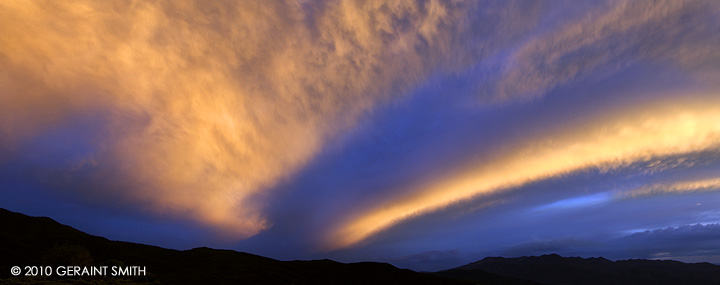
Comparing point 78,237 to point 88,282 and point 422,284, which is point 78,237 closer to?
point 88,282

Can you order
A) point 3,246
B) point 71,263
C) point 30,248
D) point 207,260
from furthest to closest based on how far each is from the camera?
point 207,260, point 30,248, point 3,246, point 71,263

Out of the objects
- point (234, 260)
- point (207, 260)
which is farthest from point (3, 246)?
point (234, 260)

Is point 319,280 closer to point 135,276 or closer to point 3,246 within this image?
point 135,276

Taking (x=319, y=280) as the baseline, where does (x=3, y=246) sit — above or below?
above

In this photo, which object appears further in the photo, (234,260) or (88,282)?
(234,260)

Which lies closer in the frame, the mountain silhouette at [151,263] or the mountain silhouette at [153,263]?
the mountain silhouette at [151,263]

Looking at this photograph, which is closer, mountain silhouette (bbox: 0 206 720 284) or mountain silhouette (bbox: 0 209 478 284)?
mountain silhouette (bbox: 0 206 720 284)

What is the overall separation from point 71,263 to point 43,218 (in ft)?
181

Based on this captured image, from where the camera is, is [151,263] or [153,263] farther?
[153,263]

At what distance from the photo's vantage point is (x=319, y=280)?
82.6m

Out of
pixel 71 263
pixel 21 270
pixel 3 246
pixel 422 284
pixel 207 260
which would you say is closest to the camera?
pixel 21 270

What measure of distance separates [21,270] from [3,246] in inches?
658

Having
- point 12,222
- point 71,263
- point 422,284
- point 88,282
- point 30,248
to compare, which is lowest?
point 422,284

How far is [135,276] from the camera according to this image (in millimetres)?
53875
